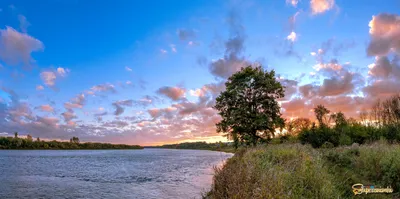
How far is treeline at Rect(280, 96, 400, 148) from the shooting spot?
58.3 metres

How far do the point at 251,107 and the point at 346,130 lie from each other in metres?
46.5

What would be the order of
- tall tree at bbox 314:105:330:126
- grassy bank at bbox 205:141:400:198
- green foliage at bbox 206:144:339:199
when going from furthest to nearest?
1. tall tree at bbox 314:105:330:126
2. grassy bank at bbox 205:141:400:198
3. green foliage at bbox 206:144:339:199

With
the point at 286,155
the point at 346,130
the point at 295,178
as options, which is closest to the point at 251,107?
the point at 286,155

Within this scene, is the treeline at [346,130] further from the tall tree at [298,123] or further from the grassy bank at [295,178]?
the grassy bank at [295,178]

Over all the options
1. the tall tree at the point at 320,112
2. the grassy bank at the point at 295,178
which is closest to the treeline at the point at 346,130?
the tall tree at the point at 320,112

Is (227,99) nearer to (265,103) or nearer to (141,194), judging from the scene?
(265,103)

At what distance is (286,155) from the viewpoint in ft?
48.4

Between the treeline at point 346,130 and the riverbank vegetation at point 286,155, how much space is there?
22cm

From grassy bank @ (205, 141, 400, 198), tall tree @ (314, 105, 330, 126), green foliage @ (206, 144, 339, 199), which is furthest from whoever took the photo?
tall tree @ (314, 105, 330, 126)

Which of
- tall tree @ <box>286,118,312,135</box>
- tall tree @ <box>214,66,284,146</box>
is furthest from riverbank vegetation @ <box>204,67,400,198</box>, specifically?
tall tree @ <box>286,118,312,135</box>

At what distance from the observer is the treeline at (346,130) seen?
58.3m

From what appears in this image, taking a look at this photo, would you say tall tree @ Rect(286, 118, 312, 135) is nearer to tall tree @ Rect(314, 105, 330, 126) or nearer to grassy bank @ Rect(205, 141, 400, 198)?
tall tree @ Rect(314, 105, 330, 126)

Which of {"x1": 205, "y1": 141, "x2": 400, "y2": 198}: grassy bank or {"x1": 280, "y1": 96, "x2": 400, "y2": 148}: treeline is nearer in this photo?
{"x1": 205, "y1": 141, "x2": 400, "y2": 198}: grassy bank

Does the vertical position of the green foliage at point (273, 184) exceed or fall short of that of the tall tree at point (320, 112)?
it falls short
